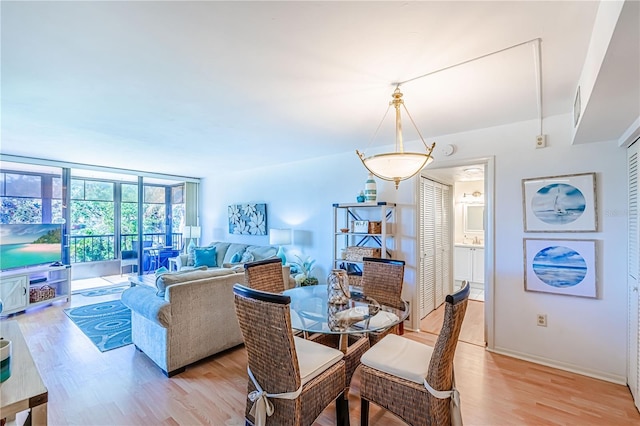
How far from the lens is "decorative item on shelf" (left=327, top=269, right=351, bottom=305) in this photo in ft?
7.45

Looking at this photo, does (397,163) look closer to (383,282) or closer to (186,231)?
(383,282)

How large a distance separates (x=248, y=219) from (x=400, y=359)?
437 centimetres

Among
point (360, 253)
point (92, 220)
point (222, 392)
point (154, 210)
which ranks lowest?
point (222, 392)

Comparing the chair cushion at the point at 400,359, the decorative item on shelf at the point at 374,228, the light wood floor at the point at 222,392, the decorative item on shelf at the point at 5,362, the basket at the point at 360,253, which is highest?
the decorative item on shelf at the point at 374,228

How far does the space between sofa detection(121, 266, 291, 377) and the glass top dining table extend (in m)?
0.86

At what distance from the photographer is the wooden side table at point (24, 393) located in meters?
1.10

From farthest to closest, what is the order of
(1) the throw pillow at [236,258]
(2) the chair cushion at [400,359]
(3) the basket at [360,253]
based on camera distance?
(1) the throw pillow at [236,258]
(3) the basket at [360,253]
(2) the chair cushion at [400,359]

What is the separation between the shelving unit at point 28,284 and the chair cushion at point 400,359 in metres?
4.93

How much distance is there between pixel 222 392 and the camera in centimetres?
229

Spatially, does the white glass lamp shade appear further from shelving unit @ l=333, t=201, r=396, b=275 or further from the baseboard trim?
the baseboard trim

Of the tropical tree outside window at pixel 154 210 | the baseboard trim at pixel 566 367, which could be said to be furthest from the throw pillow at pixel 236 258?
the baseboard trim at pixel 566 367

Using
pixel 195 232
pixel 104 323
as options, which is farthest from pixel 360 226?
pixel 195 232

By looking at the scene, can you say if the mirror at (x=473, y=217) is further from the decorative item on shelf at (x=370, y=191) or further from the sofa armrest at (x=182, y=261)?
the sofa armrest at (x=182, y=261)

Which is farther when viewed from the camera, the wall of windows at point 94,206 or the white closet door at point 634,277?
the wall of windows at point 94,206
